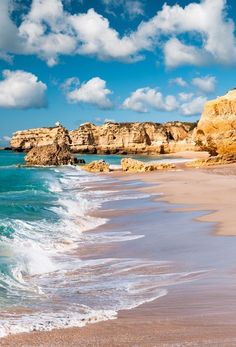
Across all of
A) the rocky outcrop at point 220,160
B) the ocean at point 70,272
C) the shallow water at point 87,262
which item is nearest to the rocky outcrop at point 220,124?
the rocky outcrop at point 220,160

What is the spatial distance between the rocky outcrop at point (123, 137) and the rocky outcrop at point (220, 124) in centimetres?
6648

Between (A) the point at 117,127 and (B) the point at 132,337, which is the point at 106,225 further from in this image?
(A) the point at 117,127

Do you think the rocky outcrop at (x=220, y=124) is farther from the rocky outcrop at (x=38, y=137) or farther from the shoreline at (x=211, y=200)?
the rocky outcrop at (x=38, y=137)

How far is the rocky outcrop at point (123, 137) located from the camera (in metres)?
128

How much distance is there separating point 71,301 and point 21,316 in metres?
1.20

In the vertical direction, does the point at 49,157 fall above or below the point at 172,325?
above

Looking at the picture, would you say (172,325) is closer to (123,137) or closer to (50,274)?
(50,274)

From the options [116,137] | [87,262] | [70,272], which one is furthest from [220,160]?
[116,137]

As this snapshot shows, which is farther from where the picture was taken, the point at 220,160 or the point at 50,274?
the point at 220,160

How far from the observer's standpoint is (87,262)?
10969mm

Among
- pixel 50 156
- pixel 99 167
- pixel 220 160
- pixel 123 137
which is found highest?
pixel 123 137

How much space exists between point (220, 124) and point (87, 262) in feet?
135

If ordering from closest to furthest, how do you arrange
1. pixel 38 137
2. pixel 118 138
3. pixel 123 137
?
pixel 123 137 < pixel 118 138 < pixel 38 137

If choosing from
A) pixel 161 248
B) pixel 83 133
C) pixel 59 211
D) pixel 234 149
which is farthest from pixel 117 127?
A: pixel 161 248
